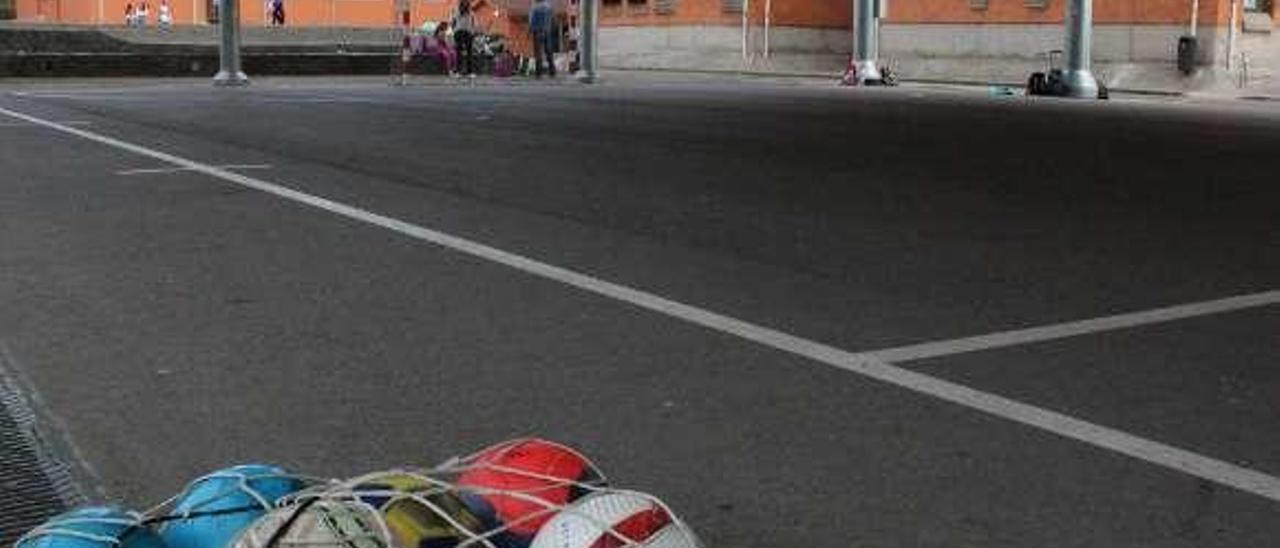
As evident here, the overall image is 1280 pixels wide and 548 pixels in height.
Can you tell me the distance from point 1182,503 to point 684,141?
1168 centimetres

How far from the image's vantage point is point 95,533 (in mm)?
2959

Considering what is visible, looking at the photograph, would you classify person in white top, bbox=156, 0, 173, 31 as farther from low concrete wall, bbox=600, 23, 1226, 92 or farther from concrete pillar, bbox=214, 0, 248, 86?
concrete pillar, bbox=214, 0, 248, 86

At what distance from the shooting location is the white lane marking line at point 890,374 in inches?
183

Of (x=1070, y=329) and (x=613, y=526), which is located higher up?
(x=613, y=526)

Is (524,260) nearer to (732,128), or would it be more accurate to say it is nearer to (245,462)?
(245,462)

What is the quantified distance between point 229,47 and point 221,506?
26.9m

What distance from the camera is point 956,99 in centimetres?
2669

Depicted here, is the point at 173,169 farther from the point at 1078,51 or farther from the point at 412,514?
the point at 1078,51

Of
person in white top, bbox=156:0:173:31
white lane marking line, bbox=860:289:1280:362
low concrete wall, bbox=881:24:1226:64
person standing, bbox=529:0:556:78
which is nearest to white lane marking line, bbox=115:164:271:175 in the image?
white lane marking line, bbox=860:289:1280:362

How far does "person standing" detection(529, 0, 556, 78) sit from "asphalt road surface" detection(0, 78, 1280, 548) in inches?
871

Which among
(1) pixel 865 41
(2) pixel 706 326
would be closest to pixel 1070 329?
(2) pixel 706 326

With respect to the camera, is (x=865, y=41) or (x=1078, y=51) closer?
(x=1078, y=51)

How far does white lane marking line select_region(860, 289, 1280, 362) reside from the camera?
6176 millimetres

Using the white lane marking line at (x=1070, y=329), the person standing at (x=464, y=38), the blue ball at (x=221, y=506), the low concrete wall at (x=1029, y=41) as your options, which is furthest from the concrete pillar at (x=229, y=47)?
the blue ball at (x=221, y=506)
